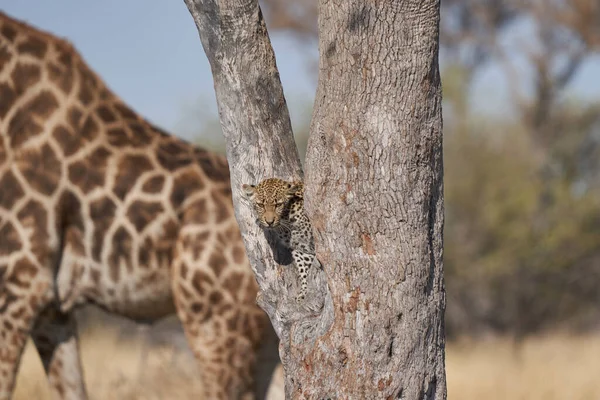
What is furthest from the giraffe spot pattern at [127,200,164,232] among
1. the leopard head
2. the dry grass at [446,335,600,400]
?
the dry grass at [446,335,600,400]

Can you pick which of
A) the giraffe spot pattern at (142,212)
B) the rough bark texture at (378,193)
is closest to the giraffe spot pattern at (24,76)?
the giraffe spot pattern at (142,212)

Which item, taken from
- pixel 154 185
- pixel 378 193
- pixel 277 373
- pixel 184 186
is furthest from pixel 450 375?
pixel 378 193

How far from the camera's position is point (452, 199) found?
14586 millimetres

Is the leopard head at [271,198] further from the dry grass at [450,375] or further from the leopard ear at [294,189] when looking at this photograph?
the dry grass at [450,375]

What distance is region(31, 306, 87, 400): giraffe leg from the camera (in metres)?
5.43

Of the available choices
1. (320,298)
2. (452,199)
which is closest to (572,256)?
(452,199)

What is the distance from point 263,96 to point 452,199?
11.7 meters

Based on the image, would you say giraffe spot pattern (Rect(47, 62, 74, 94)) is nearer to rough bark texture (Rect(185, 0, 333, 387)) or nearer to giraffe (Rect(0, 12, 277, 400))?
giraffe (Rect(0, 12, 277, 400))

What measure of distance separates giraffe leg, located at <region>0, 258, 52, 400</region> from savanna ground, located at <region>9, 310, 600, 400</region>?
1.46 meters

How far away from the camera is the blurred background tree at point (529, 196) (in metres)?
14.0

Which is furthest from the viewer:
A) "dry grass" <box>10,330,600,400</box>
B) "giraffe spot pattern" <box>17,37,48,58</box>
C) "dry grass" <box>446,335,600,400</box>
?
"dry grass" <box>446,335,600,400</box>

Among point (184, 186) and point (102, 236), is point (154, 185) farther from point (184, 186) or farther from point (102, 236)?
point (102, 236)

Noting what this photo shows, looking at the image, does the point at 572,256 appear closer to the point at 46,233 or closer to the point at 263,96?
the point at 46,233

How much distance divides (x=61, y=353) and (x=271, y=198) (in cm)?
284
